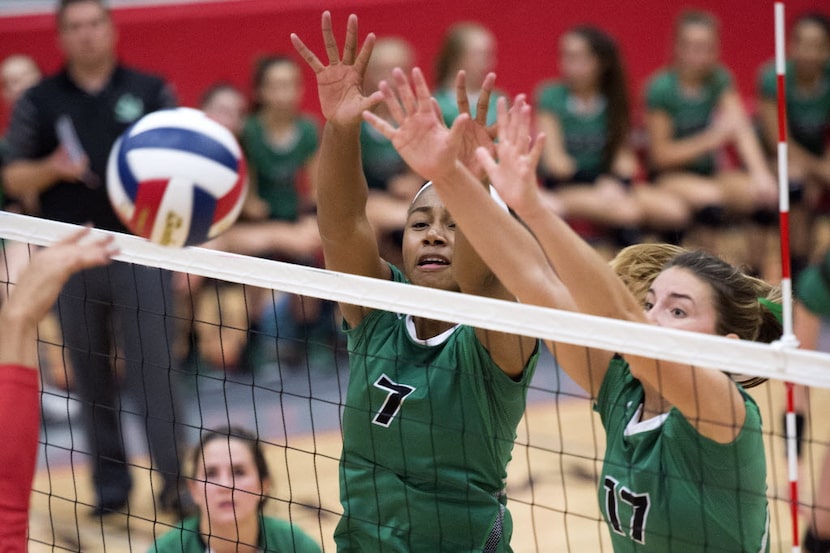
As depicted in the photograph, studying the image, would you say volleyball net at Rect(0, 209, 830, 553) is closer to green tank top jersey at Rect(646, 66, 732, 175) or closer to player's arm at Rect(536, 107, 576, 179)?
player's arm at Rect(536, 107, 576, 179)

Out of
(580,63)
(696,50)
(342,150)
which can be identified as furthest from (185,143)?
(696,50)

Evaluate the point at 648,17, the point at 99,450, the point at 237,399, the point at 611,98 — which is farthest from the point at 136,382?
the point at 648,17

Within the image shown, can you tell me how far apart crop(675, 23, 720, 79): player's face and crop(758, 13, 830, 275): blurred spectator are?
466 millimetres

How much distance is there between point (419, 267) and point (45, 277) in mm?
1181

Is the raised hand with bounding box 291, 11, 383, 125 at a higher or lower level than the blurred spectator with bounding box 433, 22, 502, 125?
higher

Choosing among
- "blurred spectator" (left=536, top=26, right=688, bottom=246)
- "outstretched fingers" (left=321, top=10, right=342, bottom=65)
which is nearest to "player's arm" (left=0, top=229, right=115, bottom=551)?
"outstretched fingers" (left=321, top=10, right=342, bottom=65)

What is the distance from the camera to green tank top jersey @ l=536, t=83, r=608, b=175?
804 cm

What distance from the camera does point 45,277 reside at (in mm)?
2357

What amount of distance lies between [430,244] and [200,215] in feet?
2.02

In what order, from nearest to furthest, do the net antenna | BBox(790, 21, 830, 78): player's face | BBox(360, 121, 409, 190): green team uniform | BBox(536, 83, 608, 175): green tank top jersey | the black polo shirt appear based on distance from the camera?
the net antenna → the black polo shirt → BBox(360, 121, 409, 190): green team uniform → BBox(536, 83, 608, 175): green tank top jersey → BBox(790, 21, 830, 78): player's face

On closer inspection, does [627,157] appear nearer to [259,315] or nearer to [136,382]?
[259,315]

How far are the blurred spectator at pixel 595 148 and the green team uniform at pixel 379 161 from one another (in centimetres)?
105

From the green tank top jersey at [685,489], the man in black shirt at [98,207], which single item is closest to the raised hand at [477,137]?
the green tank top jersey at [685,489]

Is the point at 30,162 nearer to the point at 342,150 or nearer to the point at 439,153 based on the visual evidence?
the point at 342,150
